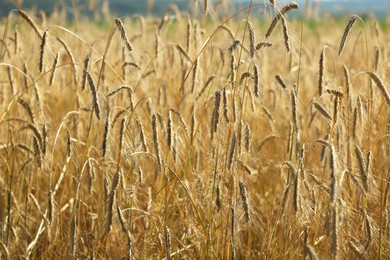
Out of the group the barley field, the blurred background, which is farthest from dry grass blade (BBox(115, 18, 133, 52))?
the blurred background

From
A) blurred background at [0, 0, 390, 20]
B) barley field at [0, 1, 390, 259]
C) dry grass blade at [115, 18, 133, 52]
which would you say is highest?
blurred background at [0, 0, 390, 20]

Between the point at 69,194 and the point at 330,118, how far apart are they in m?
1.39

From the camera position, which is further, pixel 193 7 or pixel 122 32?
pixel 193 7

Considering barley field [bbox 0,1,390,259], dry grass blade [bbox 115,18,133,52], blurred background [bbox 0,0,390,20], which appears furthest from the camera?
blurred background [bbox 0,0,390,20]

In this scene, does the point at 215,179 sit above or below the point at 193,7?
below

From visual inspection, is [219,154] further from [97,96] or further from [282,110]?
[282,110]

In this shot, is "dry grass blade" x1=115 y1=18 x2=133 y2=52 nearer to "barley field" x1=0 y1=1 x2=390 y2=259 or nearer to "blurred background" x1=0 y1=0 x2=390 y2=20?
"barley field" x1=0 y1=1 x2=390 y2=259

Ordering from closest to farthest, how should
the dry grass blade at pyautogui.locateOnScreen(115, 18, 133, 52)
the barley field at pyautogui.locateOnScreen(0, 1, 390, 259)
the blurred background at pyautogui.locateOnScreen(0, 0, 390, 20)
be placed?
1. the barley field at pyautogui.locateOnScreen(0, 1, 390, 259)
2. the dry grass blade at pyautogui.locateOnScreen(115, 18, 133, 52)
3. the blurred background at pyautogui.locateOnScreen(0, 0, 390, 20)

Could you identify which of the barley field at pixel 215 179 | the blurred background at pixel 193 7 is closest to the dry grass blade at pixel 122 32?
the barley field at pixel 215 179

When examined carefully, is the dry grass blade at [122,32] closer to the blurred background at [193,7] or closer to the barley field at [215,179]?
the barley field at [215,179]

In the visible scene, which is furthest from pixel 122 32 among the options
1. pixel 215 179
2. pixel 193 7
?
pixel 193 7

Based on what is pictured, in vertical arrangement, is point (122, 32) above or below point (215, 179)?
above

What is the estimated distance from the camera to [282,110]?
381cm

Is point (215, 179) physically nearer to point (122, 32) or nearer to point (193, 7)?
point (122, 32)
